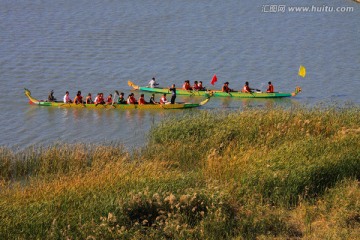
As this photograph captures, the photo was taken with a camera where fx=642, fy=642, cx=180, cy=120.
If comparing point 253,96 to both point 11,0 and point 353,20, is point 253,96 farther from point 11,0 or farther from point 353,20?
point 11,0

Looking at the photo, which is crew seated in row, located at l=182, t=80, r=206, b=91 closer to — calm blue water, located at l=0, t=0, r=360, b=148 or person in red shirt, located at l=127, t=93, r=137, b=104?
calm blue water, located at l=0, t=0, r=360, b=148

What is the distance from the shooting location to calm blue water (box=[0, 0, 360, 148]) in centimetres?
2628

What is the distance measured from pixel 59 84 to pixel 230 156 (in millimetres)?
15759

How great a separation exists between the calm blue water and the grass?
5.14m

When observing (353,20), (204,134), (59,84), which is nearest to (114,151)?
(204,134)

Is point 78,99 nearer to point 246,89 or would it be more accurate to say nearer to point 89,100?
point 89,100

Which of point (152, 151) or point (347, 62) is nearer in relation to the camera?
point (152, 151)

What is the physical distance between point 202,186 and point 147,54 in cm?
2260

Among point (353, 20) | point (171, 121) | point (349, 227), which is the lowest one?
point (349, 227)

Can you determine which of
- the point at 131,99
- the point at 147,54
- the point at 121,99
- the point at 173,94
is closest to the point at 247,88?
the point at 173,94

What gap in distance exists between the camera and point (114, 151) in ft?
58.9

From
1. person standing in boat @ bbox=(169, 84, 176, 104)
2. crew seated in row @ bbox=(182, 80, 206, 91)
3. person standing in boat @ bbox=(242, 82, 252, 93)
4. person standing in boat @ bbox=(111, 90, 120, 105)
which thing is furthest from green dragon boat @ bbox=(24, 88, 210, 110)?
person standing in boat @ bbox=(242, 82, 252, 93)

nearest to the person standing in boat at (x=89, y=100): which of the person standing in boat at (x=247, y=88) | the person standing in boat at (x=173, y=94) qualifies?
the person standing in boat at (x=173, y=94)

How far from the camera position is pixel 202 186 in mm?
14242
